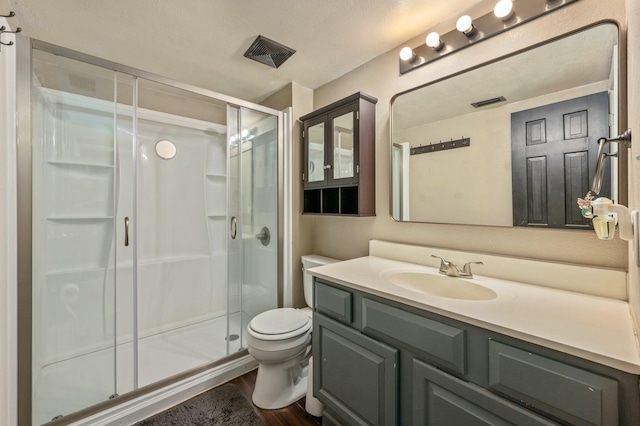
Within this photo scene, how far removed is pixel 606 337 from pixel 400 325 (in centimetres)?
56

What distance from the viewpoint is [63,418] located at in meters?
1.31

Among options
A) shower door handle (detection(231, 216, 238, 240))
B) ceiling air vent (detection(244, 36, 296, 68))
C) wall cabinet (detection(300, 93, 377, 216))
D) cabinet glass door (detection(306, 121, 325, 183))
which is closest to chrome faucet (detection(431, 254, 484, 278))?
wall cabinet (detection(300, 93, 377, 216))

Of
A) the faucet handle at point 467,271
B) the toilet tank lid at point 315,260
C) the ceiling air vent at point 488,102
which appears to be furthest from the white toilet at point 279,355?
the ceiling air vent at point 488,102

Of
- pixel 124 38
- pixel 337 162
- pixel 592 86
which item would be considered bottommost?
pixel 337 162

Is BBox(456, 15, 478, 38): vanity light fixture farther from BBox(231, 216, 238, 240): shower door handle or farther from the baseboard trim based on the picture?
the baseboard trim

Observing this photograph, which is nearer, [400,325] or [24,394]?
[400,325]

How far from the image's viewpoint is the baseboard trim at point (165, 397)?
1.40 metres

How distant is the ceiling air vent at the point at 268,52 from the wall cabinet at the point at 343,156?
430mm

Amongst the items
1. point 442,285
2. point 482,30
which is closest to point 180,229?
point 442,285

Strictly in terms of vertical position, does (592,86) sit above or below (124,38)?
below

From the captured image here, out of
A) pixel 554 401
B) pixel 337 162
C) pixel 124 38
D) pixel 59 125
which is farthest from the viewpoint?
pixel 337 162

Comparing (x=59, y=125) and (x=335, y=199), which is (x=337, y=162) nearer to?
(x=335, y=199)

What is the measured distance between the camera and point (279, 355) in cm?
150

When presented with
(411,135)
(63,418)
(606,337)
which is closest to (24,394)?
(63,418)
